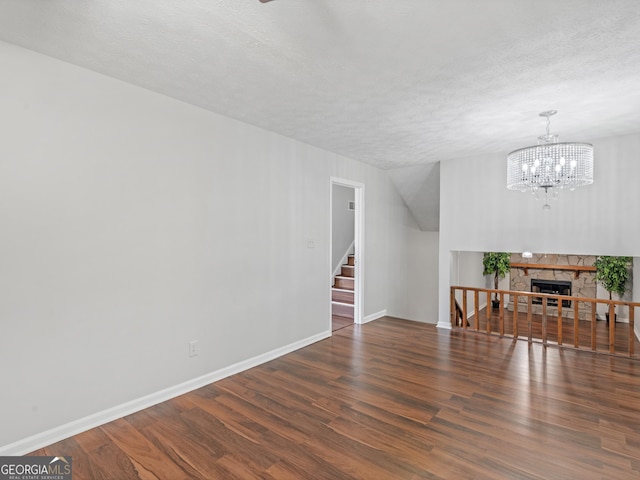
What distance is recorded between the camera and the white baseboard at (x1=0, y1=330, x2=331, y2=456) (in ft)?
6.66

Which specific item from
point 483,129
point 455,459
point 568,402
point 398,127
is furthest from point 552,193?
point 455,459

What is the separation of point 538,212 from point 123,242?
14.4 ft

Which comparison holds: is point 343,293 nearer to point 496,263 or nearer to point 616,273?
point 496,263

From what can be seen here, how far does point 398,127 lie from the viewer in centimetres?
332

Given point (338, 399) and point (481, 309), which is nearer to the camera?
point (338, 399)

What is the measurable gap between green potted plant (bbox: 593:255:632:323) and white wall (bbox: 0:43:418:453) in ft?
19.7

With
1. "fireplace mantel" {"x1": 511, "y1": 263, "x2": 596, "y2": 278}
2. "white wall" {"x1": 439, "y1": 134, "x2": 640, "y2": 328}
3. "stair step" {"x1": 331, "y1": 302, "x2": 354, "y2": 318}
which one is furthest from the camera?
"fireplace mantel" {"x1": 511, "y1": 263, "x2": 596, "y2": 278}

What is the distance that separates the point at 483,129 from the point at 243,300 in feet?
9.52

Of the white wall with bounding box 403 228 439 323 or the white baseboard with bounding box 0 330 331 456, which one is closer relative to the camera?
the white baseboard with bounding box 0 330 331 456

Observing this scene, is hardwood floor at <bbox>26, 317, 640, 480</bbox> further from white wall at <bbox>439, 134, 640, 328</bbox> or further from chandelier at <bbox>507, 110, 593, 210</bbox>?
chandelier at <bbox>507, 110, 593, 210</bbox>

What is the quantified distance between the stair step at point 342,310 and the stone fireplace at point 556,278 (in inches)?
162

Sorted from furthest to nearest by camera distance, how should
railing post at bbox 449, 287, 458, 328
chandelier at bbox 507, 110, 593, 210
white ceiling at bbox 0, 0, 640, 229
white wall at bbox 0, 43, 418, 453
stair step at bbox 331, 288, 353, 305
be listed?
stair step at bbox 331, 288, 353, 305 → railing post at bbox 449, 287, 458, 328 → chandelier at bbox 507, 110, 593, 210 → white wall at bbox 0, 43, 418, 453 → white ceiling at bbox 0, 0, 640, 229

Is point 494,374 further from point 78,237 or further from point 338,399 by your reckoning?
point 78,237
